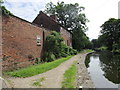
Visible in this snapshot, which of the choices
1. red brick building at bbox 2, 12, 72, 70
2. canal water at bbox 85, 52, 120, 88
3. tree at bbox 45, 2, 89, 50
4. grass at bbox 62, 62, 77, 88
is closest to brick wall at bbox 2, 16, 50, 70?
red brick building at bbox 2, 12, 72, 70

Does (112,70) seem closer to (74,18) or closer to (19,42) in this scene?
(19,42)

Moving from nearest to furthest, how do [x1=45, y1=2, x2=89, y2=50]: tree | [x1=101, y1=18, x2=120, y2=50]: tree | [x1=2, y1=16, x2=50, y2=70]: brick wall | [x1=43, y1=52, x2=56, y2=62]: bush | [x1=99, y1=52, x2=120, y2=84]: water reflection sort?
[x1=2, y1=16, x2=50, y2=70]: brick wall
[x1=99, y1=52, x2=120, y2=84]: water reflection
[x1=43, y1=52, x2=56, y2=62]: bush
[x1=45, y1=2, x2=89, y2=50]: tree
[x1=101, y1=18, x2=120, y2=50]: tree

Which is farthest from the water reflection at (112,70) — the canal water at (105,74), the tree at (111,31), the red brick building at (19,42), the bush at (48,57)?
the tree at (111,31)

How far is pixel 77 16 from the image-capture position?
34.2 meters

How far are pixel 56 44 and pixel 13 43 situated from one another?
21.4 feet

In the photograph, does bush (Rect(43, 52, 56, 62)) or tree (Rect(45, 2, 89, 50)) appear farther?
tree (Rect(45, 2, 89, 50))

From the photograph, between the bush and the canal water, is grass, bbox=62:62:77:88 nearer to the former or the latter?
the canal water

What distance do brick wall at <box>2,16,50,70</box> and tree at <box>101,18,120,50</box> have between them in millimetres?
38630

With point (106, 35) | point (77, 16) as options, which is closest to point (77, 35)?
point (77, 16)

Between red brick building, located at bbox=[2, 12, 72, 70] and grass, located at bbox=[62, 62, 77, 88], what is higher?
red brick building, located at bbox=[2, 12, 72, 70]

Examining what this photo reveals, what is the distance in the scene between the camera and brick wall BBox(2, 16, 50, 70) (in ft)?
27.0

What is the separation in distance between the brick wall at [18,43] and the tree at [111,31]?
127 feet

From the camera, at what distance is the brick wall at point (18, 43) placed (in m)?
8.23

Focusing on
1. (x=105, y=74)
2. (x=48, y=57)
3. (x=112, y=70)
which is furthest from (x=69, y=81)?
(x=48, y=57)
